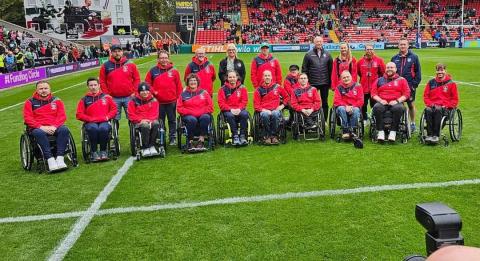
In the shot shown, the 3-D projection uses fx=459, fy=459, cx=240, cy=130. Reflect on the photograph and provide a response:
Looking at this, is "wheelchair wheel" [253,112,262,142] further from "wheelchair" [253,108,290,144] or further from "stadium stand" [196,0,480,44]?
"stadium stand" [196,0,480,44]

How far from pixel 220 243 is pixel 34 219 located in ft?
6.98

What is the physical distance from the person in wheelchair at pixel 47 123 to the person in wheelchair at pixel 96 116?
1.05ft

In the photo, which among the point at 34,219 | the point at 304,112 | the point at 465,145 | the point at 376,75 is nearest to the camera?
the point at 34,219

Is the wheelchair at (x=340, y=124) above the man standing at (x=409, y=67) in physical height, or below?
below

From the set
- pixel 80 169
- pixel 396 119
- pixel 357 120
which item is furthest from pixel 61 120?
pixel 396 119

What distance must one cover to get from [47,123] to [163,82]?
2076 mm

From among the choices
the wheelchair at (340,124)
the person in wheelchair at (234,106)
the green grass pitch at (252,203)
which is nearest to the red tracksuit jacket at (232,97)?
the person in wheelchair at (234,106)

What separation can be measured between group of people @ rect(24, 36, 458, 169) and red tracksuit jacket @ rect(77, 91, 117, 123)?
1 cm

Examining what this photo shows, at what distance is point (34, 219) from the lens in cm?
479

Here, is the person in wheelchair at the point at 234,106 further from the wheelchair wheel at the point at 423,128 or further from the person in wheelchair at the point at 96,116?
the wheelchair wheel at the point at 423,128

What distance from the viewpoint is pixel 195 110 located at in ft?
24.4

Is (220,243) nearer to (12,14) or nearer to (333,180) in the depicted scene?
(333,180)

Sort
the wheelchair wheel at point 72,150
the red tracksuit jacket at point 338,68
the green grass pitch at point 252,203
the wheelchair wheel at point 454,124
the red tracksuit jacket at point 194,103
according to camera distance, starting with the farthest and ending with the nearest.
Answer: the red tracksuit jacket at point 338,68
the red tracksuit jacket at point 194,103
the wheelchair wheel at point 454,124
the wheelchair wheel at point 72,150
the green grass pitch at point 252,203

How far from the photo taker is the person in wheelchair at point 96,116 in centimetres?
689
